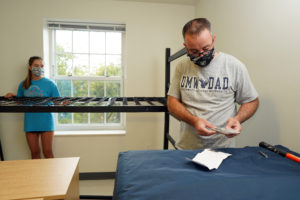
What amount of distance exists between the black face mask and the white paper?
1.77ft

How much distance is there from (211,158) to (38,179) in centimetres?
80

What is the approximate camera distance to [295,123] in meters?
1.06

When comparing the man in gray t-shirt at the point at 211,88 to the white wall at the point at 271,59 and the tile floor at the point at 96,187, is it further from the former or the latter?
the tile floor at the point at 96,187

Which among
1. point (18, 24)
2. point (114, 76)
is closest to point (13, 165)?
point (114, 76)

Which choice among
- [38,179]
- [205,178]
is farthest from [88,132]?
[205,178]

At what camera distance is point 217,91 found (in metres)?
1.10

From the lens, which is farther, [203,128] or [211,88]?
[211,88]

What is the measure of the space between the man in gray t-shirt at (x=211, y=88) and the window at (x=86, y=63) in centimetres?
169

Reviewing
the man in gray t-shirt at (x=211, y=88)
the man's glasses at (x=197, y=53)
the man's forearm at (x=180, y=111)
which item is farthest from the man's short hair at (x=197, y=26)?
the man's forearm at (x=180, y=111)

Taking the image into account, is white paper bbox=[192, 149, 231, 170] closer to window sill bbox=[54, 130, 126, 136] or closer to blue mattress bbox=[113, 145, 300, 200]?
blue mattress bbox=[113, 145, 300, 200]

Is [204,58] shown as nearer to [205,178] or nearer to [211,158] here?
[211,158]

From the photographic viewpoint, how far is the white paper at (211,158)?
65cm

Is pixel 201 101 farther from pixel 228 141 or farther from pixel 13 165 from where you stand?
pixel 13 165

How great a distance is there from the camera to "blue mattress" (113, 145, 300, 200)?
1.62 ft
